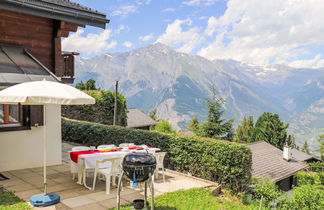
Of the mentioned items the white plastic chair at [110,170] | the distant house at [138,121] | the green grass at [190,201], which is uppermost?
the white plastic chair at [110,170]

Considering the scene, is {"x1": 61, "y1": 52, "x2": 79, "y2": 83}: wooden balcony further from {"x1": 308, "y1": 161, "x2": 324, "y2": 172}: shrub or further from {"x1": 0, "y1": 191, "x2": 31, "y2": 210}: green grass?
{"x1": 308, "y1": 161, "x2": 324, "y2": 172}: shrub

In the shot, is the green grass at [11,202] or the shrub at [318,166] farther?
the shrub at [318,166]

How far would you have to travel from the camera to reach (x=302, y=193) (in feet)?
28.0

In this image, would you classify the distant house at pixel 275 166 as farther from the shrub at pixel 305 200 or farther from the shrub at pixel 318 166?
the shrub at pixel 305 200

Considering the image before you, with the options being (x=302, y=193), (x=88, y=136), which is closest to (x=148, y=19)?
(x=88, y=136)

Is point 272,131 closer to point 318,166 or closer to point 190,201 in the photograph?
point 318,166

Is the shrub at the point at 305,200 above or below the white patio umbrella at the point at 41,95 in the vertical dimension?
below

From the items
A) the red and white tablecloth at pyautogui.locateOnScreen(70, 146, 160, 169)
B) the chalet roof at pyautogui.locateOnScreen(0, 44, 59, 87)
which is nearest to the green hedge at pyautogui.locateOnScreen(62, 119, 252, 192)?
the red and white tablecloth at pyautogui.locateOnScreen(70, 146, 160, 169)

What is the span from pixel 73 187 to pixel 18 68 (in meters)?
3.54

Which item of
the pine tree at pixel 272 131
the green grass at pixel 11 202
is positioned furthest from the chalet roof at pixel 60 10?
the pine tree at pixel 272 131

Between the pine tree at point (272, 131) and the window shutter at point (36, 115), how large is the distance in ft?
135

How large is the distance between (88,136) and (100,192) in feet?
24.9

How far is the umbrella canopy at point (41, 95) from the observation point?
5.73m

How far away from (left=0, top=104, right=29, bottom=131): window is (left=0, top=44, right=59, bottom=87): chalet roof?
1.67 m
